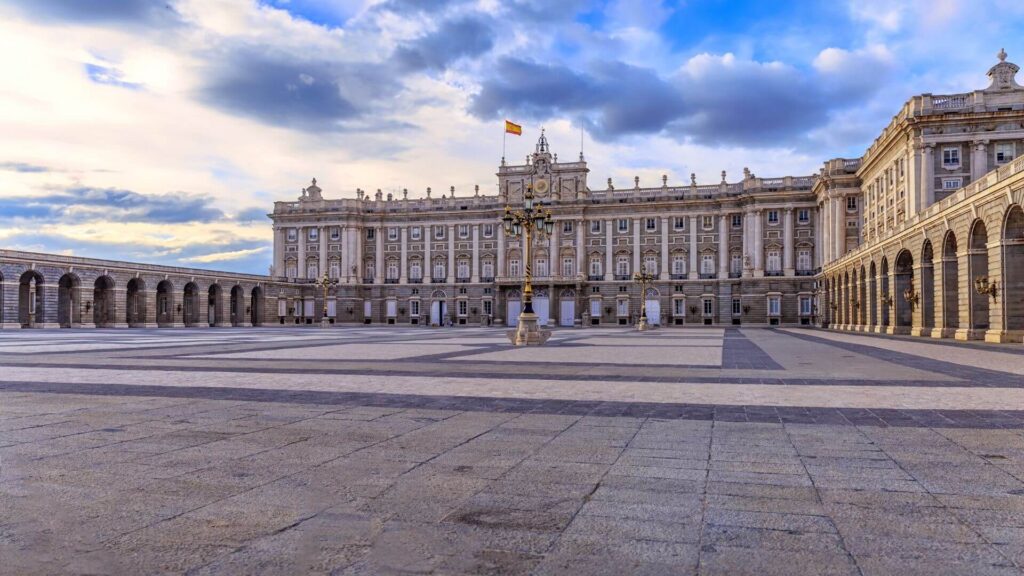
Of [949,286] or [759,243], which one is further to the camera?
[759,243]

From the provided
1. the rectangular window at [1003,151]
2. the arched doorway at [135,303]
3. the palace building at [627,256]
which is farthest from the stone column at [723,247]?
the arched doorway at [135,303]

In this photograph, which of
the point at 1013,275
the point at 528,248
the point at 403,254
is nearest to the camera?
the point at 1013,275

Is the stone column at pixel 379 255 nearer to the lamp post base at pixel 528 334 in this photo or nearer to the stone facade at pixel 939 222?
the stone facade at pixel 939 222

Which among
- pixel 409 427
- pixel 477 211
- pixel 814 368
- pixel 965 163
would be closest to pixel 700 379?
pixel 814 368

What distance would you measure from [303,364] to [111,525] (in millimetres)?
13731

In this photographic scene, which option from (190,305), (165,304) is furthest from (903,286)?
(165,304)

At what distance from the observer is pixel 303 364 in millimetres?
17812

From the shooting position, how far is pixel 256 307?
270ft

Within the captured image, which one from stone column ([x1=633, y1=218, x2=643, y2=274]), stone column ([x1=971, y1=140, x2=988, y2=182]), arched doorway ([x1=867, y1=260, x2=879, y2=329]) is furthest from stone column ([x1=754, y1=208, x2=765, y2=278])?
arched doorway ([x1=867, y1=260, x2=879, y2=329])

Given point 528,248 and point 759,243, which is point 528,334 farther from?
point 759,243

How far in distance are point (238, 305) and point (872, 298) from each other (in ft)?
209

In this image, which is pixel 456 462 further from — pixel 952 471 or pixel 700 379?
pixel 700 379

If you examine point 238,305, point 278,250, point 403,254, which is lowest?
point 238,305

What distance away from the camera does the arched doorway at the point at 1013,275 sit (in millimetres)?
28297
